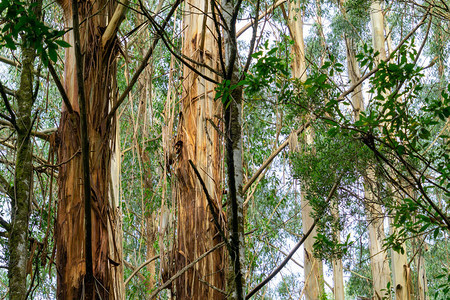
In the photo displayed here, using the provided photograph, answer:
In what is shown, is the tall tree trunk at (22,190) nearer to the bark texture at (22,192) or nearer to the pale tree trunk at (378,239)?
the bark texture at (22,192)

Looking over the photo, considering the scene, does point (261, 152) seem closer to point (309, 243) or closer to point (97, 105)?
point (309, 243)

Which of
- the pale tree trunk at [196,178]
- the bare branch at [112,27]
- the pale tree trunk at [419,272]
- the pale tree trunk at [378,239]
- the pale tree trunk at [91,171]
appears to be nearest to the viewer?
the pale tree trunk at [91,171]

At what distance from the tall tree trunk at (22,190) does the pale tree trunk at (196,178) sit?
3.48 ft

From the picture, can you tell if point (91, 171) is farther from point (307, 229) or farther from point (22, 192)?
point (307, 229)

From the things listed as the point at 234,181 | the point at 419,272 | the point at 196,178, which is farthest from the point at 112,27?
the point at 419,272

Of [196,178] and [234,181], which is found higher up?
[196,178]

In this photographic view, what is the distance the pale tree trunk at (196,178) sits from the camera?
9.73 ft

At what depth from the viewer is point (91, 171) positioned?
2.14 meters

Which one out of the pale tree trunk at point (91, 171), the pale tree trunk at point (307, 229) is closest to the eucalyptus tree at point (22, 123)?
the pale tree trunk at point (91, 171)

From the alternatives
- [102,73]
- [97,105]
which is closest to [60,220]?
[97,105]

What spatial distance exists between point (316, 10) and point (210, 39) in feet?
20.0

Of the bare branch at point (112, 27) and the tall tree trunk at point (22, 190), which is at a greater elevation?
the bare branch at point (112, 27)

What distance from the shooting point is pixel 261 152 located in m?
7.29

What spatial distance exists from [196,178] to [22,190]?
1.41 metres
